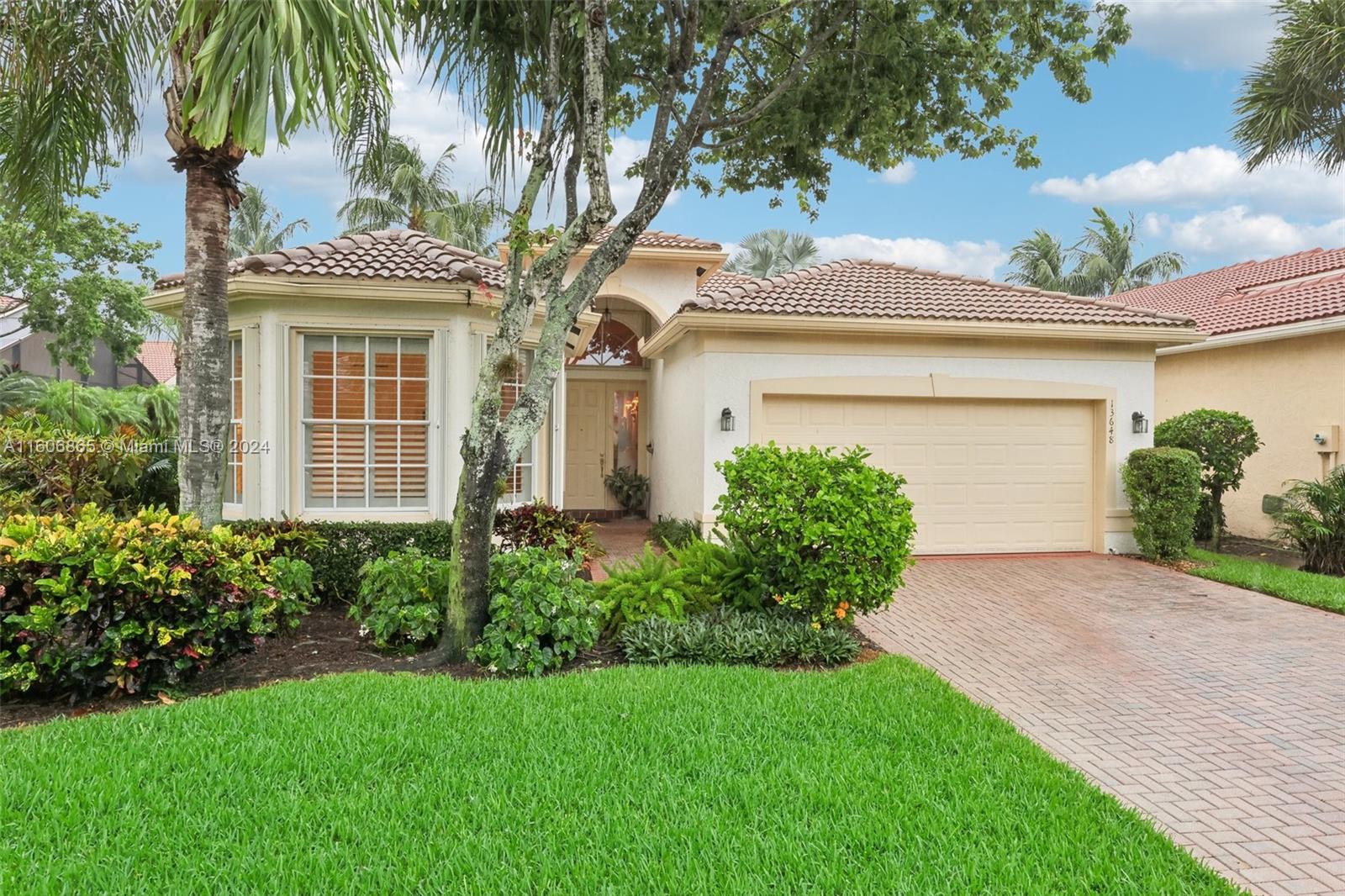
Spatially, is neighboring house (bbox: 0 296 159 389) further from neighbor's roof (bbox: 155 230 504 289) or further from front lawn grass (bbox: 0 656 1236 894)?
front lawn grass (bbox: 0 656 1236 894)

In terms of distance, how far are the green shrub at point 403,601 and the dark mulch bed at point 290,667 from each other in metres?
0.19

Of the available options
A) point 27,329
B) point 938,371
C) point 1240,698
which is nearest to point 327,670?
point 1240,698

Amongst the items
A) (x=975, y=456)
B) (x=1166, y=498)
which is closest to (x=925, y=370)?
(x=975, y=456)

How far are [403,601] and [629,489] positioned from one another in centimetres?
980

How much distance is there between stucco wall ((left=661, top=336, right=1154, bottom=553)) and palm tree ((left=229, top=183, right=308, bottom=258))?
92.8ft

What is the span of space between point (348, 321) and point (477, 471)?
3650mm

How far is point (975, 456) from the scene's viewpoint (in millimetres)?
11281

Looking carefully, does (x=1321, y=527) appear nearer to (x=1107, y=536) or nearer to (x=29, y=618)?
(x=1107, y=536)

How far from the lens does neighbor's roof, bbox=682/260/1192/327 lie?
10.6 metres

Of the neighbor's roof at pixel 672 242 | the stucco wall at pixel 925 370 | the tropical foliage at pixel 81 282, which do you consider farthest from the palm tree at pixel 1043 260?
the tropical foliage at pixel 81 282

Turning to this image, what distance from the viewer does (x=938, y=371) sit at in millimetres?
11023

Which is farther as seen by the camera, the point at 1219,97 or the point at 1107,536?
the point at 1219,97

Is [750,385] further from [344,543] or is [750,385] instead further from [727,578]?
[344,543]

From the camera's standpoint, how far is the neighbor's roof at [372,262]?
8.04m
